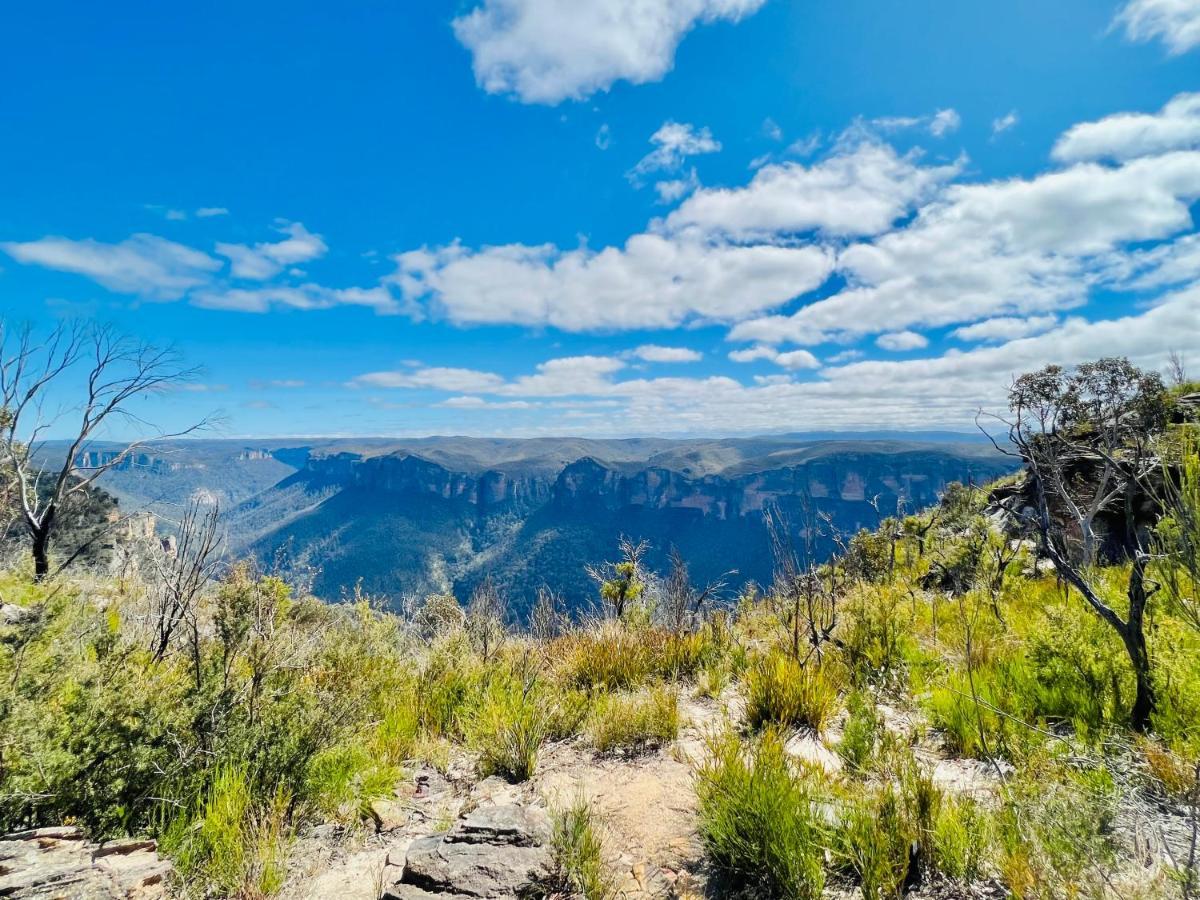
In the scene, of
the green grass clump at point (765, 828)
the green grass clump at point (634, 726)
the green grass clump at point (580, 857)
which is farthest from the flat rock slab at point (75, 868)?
the green grass clump at point (634, 726)

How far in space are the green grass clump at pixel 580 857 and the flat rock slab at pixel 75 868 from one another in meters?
2.27

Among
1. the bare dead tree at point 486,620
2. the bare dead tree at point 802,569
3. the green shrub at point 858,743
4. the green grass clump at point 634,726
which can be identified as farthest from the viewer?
the bare dead tree at point 486,620

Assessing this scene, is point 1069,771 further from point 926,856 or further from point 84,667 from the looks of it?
point 84,667

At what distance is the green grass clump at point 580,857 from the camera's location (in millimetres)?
3146

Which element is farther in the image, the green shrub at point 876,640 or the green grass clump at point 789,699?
the green shrub at point 876,640

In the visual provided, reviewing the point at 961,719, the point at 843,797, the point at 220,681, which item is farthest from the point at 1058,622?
the point at 220,681

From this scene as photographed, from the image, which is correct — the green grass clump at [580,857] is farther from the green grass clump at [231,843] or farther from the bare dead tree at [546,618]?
the bare dead tree at [546,618]

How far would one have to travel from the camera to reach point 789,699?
5.35 m

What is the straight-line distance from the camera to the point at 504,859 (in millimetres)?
3264

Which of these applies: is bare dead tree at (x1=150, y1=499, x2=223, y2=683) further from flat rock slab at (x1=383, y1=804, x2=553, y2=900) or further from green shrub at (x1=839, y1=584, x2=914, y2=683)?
green shrub at (x1=839, y1=584, x2=914, y2=683)

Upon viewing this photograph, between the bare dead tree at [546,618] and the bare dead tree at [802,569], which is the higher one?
the bare dead tree at [802,569]

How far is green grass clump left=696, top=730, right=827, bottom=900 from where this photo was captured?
2965 mm

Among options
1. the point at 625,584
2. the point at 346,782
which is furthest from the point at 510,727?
the point at 625,584

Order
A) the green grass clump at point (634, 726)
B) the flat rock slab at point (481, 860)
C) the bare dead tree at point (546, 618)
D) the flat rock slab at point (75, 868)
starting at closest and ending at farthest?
the flat rock slab at point (75, 868), the flat rock slab at point (481, 860), the green grass clump at point (634, 726), the bare dead tree at point (546, 618)
